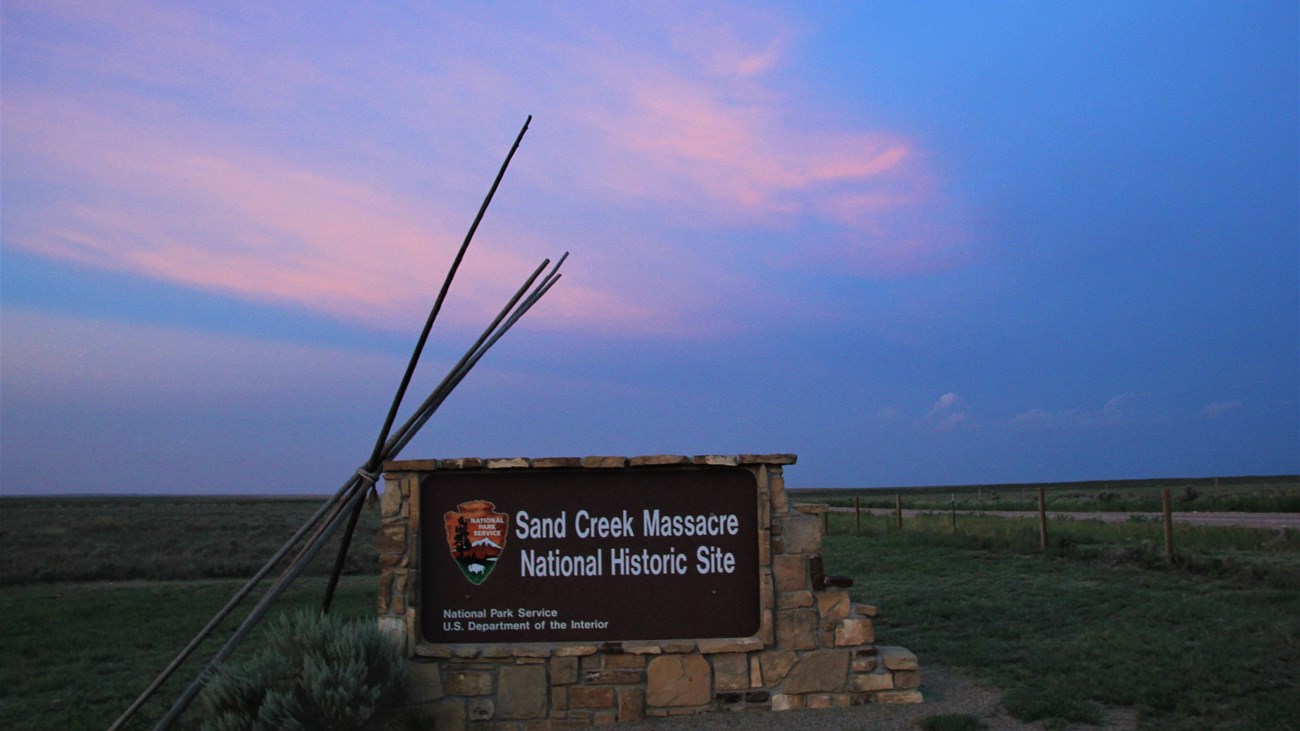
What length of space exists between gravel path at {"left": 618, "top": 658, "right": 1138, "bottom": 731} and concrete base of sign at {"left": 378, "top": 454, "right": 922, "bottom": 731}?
0.12m

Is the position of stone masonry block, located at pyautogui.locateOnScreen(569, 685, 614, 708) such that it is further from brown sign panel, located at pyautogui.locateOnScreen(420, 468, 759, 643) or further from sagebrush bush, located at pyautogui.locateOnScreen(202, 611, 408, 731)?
sagebrush bush, located at pyautogui.locateOnScreen(202, 611, 408, 731)

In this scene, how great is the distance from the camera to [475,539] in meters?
7.60

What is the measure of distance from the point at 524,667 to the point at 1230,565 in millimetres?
10611

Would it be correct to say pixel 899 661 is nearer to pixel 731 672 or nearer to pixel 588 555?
pixel 731 672

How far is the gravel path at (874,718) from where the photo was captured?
6773 mm

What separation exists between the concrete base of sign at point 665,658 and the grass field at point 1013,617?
137 centimetres

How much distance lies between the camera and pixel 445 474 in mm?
7660

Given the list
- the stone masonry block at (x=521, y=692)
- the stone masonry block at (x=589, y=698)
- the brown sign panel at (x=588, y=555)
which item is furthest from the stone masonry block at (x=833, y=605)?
the stone masonry block at (x=521, y=692)

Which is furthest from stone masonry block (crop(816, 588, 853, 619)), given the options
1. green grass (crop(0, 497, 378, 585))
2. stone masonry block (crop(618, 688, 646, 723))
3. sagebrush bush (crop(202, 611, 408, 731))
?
green grass (crop(0, 497, 378, 585))

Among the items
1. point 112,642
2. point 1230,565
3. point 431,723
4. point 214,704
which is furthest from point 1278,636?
point 112,642

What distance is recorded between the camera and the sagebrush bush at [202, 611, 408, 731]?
6.33m

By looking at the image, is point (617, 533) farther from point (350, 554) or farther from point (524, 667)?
point (350, 554)

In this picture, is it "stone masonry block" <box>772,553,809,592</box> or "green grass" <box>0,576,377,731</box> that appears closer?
"stone masonry block" <box>772,553,809,592</box>

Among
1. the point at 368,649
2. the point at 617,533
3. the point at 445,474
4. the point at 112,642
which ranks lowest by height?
the point at 112,642
